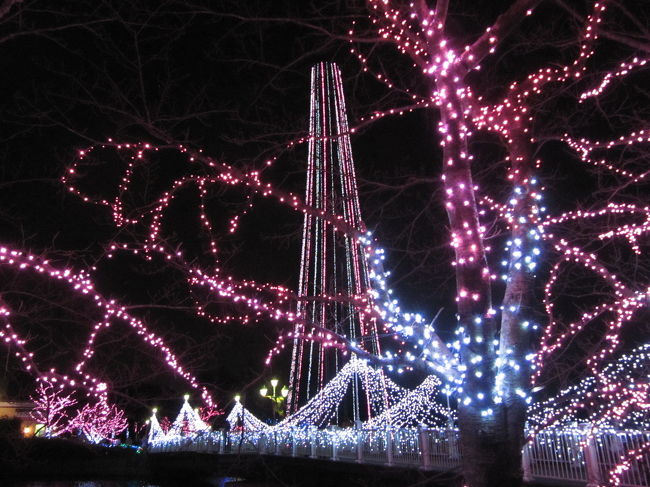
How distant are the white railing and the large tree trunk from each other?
70 cm

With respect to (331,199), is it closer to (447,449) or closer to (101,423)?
(447,449)

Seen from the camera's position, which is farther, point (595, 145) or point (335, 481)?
point (335, 481)

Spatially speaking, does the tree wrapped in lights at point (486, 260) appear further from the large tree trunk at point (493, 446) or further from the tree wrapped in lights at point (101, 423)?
the tree wrapped in lights at point (101, 423)

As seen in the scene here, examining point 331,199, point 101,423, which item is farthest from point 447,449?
point 101,423

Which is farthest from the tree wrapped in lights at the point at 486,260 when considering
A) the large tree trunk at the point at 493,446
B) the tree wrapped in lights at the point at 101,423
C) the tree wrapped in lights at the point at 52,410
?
the tree wrapped in lights at the point at 101,423

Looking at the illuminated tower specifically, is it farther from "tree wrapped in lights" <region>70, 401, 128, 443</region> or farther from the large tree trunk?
"tree wrapped in lights" <region>70, 401, 128, 443</region>

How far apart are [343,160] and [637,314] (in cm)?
659

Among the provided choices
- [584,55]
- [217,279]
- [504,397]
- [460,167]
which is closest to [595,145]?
[584,55]

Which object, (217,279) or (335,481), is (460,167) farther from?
(335,481)

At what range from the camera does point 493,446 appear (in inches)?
206

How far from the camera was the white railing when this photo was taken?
30.3 feet

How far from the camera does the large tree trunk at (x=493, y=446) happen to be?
17.0 ft

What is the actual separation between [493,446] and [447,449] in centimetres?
829

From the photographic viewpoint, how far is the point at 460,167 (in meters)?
5.91
